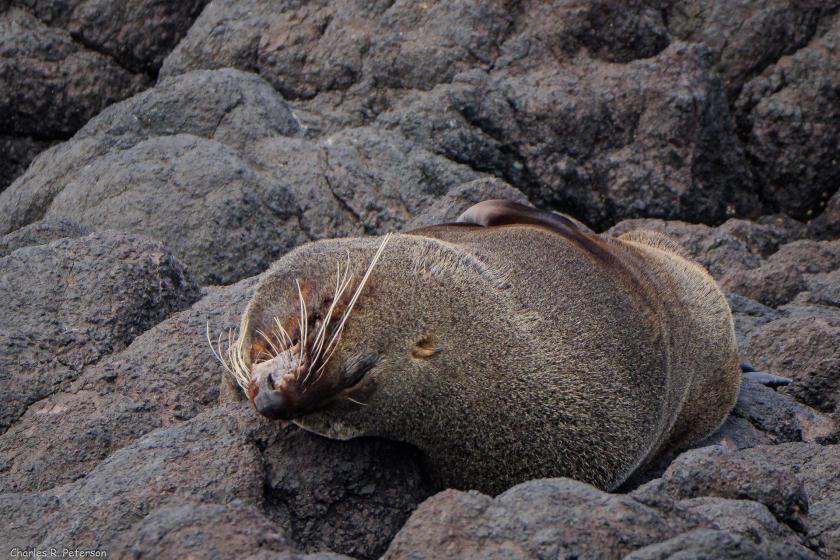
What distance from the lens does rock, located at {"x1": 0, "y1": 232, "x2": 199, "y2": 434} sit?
4.87m

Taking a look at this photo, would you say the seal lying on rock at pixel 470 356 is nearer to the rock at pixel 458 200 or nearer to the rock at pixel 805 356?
the rock at pixel 805 356

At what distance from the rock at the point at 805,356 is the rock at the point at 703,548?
2983 mm

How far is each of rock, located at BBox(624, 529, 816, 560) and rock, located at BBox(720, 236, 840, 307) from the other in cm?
425

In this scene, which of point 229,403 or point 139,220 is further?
point 139,220

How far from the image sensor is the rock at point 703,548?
2.83 m

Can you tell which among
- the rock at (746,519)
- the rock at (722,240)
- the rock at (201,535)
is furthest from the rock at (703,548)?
the rock at (722,240)

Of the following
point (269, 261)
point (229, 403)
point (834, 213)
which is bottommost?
point (834, 213)

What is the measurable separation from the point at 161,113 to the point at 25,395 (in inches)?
130

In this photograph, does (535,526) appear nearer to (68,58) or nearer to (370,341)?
(370,341)

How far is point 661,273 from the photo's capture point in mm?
5746

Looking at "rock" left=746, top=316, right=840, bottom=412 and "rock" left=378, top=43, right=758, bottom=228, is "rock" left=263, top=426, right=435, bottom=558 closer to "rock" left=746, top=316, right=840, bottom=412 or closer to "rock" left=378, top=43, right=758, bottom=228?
"rock" left=746, top=316, right=840, bottom=412

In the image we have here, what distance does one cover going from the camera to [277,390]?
12.7 feet

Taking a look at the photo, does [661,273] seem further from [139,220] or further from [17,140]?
[17,140]

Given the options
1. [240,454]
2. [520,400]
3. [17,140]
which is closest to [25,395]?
[240,454]
